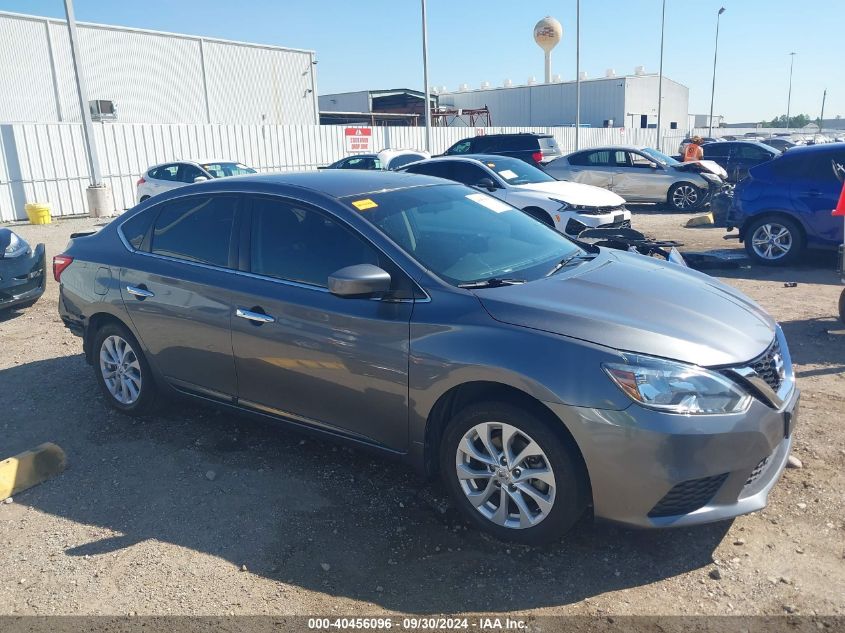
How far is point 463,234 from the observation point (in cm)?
401

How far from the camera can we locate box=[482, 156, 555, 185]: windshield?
11461 mm

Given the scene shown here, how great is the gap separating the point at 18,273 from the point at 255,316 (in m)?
5.53

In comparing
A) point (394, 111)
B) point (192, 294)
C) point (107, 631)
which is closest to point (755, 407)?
point (107, 631)

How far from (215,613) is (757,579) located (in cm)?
237

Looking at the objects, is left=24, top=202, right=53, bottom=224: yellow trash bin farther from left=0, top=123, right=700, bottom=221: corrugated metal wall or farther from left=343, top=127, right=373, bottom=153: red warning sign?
left=343, top=127, right=373, bottom=153: red warning sign

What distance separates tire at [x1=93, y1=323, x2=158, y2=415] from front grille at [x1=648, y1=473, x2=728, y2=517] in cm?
350

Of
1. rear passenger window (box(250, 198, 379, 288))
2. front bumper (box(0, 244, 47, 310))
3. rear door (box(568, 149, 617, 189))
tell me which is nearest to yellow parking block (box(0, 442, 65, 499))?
rear passenger window (box(250, 198, 379, 288))

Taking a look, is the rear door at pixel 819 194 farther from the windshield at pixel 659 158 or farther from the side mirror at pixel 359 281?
the side mirror at pixel 359 281

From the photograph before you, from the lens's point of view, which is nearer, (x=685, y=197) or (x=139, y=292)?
(x=139, y=292)

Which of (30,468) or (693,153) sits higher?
(693,153)

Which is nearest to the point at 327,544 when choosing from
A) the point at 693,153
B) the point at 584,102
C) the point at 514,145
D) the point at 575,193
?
the point at 575,193

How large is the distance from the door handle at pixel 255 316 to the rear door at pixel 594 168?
556 inches

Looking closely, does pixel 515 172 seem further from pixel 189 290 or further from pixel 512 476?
pixel 512 476

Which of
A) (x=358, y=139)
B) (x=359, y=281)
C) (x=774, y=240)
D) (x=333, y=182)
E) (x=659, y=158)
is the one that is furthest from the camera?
(x=358, y=139)
